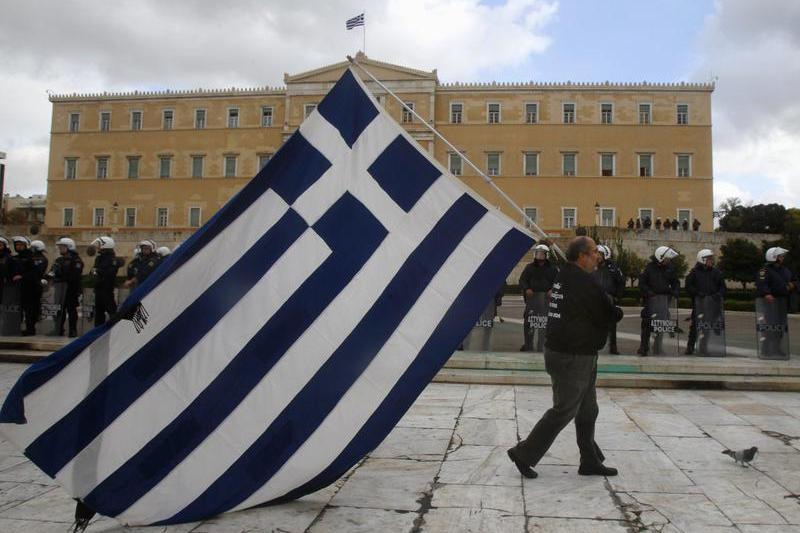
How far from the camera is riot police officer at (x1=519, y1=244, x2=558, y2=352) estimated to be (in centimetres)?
967

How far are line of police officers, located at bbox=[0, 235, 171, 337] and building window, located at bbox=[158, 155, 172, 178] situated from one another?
45560 millimetres

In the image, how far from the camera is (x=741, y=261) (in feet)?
121

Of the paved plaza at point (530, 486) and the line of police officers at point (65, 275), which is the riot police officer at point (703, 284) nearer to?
the paved plaza at point (530, 486)

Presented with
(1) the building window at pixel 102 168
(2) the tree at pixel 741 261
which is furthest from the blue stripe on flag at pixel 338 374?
(1) the building window at pixel 102 168

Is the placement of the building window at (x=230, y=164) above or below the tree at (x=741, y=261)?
above

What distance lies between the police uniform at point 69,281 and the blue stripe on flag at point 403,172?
8.83 metres

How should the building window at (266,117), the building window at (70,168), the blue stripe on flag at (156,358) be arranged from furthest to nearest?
the building window at (70,168) < the building window at (266,117) < the blue stripe on flag at (156,358)

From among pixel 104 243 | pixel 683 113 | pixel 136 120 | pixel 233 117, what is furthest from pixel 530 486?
pixel 136 120

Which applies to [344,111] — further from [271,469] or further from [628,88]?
[628,88]

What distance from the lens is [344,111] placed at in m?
3.47

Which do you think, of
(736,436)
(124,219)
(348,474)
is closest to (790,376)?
(736,436)

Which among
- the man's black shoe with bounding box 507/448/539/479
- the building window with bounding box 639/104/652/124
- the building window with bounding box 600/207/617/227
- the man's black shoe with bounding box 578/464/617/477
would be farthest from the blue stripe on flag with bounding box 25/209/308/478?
the building window with bounding box 639/104/652/124

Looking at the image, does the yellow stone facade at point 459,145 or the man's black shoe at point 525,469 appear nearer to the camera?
the man's black shoe at point 525,469

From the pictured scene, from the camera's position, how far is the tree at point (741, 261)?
36.9 m
